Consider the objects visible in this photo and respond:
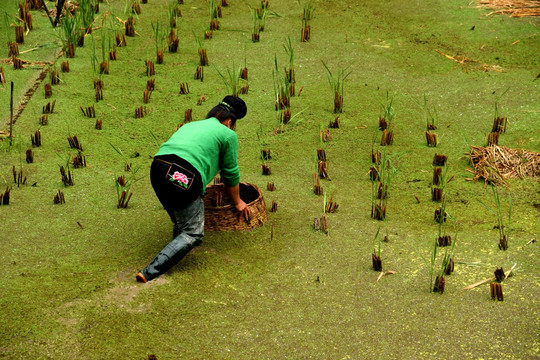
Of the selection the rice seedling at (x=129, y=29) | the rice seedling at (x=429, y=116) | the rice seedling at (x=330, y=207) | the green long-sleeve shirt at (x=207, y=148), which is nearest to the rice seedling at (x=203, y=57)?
the rice seedling at (x=129, y=29)

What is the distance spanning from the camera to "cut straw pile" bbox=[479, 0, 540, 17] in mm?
7914

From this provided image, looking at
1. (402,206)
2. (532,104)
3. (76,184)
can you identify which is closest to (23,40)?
(76,184)

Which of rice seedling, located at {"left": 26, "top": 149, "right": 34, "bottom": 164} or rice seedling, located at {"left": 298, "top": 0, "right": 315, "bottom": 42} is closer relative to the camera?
rice seedling, located at {"left": 26, "top": 149, "right": 34, "bottom": 164}

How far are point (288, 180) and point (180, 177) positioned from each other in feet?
5.38

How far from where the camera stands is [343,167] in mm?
5551

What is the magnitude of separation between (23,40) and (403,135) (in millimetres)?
4665

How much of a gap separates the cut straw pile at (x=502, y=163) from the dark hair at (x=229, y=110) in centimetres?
210

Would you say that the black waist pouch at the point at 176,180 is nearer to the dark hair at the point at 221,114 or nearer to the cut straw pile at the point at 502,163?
the dark hair at the point at 221,114

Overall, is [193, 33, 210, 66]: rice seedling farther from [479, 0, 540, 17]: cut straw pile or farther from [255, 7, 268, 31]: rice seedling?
[479, 0, 540, 17]: cut straw pile

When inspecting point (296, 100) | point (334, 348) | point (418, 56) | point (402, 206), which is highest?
point (418, 56)

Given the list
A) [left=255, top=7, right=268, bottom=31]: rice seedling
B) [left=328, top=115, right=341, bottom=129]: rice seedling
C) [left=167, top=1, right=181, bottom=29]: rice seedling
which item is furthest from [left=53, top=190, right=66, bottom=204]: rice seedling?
[left=255, top=7, right=268, bottom=31]: rice seedling

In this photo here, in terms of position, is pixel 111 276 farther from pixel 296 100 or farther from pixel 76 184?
pixel 296 100

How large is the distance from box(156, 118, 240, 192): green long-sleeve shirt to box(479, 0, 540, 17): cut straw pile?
524 cm

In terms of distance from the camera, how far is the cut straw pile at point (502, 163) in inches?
205
